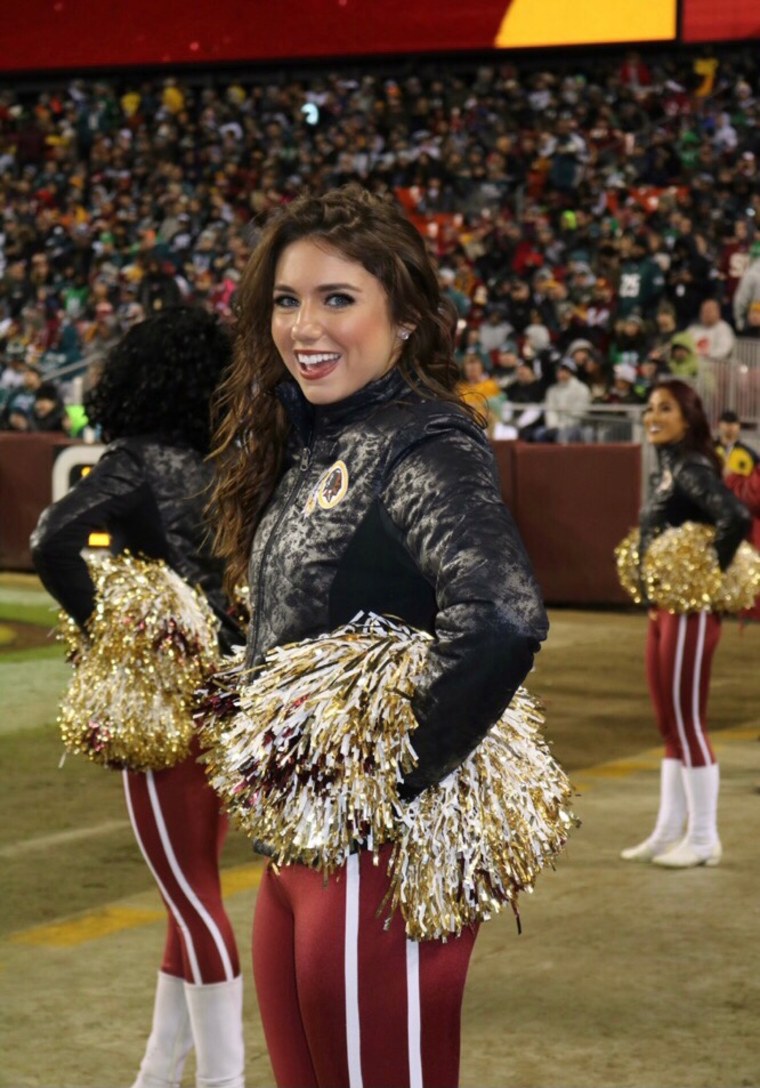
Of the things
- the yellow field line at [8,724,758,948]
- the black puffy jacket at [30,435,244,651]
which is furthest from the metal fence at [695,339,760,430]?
the black puffy jacket at [30,435,244,651]

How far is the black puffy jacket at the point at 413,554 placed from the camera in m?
2.15

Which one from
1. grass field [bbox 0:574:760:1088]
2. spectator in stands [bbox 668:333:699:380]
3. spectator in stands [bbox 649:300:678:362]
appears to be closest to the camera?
grass field [bbox 0:574:760:1088]

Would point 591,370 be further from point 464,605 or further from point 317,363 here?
point 464,605

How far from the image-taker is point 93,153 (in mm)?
24781

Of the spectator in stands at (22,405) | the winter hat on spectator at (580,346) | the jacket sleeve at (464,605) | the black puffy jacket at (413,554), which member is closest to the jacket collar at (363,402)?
the black puffy jacket at (413,554)

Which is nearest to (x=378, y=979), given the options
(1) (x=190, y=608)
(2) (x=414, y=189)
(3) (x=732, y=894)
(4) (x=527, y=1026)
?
(1) (x=190, y=608)

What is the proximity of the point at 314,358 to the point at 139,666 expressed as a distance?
152 centimetres

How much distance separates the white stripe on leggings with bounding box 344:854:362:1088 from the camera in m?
2.27

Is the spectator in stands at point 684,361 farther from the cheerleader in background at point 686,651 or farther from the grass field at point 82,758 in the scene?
the cheerleader in background at point 686,651

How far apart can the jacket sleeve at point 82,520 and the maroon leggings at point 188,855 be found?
43 centimetres

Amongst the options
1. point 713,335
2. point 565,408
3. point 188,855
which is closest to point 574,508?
point 565,408

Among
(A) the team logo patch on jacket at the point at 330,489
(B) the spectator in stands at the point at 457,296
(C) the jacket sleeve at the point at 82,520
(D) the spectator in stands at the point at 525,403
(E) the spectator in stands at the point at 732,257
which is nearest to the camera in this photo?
(A) the team logo patch on jacket at the point at 330,489

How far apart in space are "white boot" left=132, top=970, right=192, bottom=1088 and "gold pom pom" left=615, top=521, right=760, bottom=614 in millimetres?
3096

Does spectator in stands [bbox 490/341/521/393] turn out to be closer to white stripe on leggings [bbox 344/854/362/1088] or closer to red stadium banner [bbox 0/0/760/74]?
red stadium banner [bbox 0/0/760/74]
